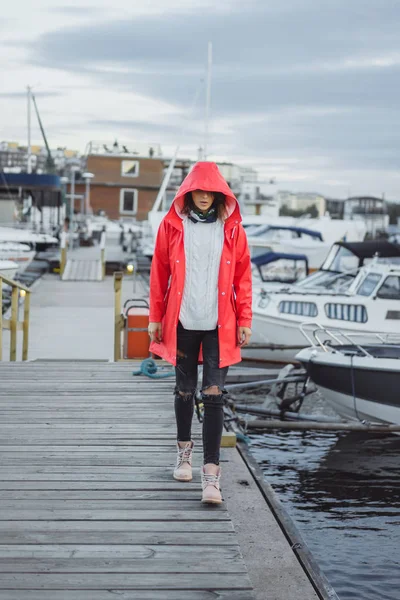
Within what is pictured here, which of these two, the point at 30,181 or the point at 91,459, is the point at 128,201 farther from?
the point at 91,459

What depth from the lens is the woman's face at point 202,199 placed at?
16.3 feet

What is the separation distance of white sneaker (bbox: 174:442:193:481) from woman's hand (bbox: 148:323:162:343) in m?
0.69

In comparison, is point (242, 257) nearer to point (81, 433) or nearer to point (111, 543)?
point (111, 543)

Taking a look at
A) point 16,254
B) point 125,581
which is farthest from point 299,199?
point 125,581

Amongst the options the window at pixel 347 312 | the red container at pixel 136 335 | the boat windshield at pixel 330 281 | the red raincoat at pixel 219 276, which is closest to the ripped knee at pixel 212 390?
the red raincoat at pixel 219 276

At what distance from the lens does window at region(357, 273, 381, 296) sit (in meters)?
17.8

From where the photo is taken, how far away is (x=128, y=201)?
76188 millimetres

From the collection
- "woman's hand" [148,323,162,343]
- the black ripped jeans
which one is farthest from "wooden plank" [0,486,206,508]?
"woman's hand" [148,323,162,343]

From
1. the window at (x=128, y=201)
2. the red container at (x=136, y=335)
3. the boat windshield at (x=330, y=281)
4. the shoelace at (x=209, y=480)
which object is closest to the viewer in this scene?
the shoelace at (x=209, y=480)

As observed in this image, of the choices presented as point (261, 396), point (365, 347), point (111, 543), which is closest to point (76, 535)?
point (111, 543)

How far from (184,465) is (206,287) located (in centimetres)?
115

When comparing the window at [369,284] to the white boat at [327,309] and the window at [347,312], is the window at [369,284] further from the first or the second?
the window at [347,312]

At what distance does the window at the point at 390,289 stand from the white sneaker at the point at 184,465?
1276 centimetres

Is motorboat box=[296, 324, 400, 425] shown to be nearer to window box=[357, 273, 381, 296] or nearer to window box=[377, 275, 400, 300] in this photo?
window box=[377, 275, 400, 300]
